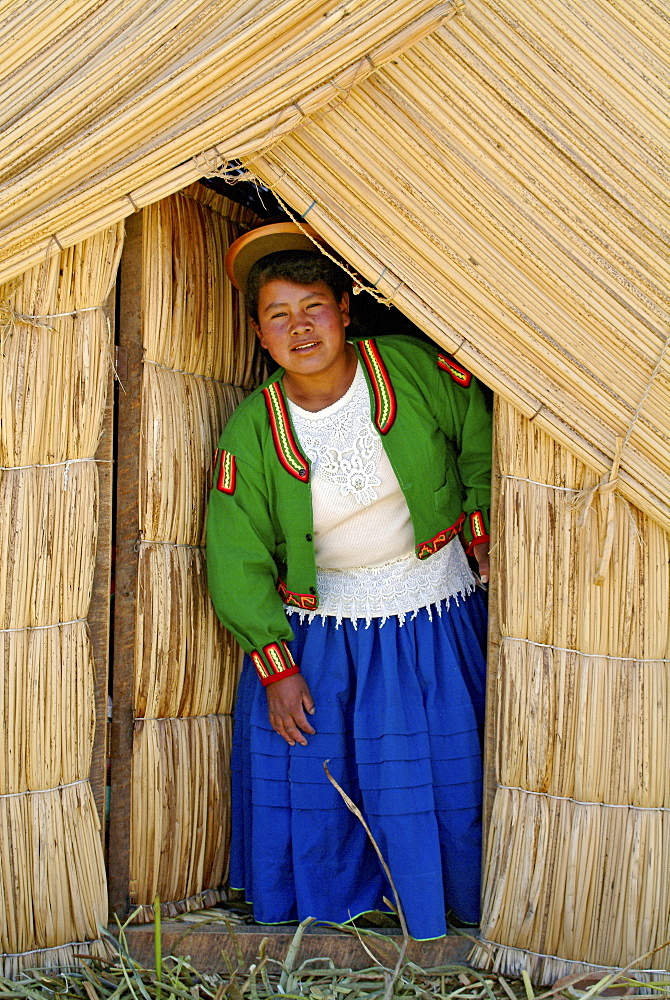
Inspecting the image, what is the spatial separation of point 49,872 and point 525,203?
185 centimetres

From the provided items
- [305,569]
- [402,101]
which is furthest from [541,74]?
[305,569]

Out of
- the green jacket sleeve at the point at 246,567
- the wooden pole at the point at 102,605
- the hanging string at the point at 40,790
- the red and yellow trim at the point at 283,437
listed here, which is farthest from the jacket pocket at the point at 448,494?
the hanging string at the point at 40,790

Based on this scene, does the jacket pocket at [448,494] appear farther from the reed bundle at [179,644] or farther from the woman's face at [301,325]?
the reed bundle at [179,644]

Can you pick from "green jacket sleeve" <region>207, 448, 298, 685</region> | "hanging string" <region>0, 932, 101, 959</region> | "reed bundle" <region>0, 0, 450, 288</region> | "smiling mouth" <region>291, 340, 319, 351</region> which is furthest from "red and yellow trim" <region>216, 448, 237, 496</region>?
"hanging string" <region>0, 932, 101, 959</region>

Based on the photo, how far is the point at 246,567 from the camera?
2.62 m

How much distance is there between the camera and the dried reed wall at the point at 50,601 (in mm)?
2285

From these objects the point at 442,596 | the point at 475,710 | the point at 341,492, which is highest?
the point at 341,492

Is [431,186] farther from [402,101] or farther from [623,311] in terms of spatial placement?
[623,311]

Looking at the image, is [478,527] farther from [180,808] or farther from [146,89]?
[146,89]

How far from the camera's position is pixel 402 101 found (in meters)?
2.11

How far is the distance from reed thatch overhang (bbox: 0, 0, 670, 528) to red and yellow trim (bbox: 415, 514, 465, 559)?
565 mm

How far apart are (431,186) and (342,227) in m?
0.21

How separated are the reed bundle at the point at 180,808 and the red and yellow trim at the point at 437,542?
742 millimetres

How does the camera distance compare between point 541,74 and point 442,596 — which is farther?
Answer: point 442,596
